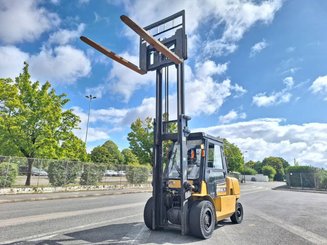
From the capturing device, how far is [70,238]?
646cm

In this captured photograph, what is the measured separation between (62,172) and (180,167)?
16665mm

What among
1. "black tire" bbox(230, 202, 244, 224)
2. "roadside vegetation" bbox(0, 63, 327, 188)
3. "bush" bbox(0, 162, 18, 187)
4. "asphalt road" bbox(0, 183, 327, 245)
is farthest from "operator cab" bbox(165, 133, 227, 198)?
"bush" bbox(0, 162, 18, 187)

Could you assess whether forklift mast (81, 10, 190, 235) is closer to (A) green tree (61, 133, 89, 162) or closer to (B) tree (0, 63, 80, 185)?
(B) tree (0, 63, 80, 185)

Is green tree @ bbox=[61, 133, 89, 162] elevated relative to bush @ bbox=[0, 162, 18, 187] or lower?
elevated

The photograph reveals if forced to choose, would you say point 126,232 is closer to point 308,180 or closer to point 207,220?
point 207,220

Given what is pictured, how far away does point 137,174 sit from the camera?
30281 mm

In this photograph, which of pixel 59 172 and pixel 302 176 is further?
pixel 302 176

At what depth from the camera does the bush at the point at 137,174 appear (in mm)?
29062

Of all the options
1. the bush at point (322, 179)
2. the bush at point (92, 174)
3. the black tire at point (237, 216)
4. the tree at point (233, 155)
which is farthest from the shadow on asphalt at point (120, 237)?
the tree at point (233, 155)

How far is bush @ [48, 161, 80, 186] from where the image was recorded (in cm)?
2056

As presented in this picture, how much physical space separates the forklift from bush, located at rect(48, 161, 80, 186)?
600 inches

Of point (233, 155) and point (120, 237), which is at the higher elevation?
point (233, 155)

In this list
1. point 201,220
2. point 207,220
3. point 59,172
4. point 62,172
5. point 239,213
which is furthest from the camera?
point 62,172

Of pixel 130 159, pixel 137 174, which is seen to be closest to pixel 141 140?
pixel 137 174
